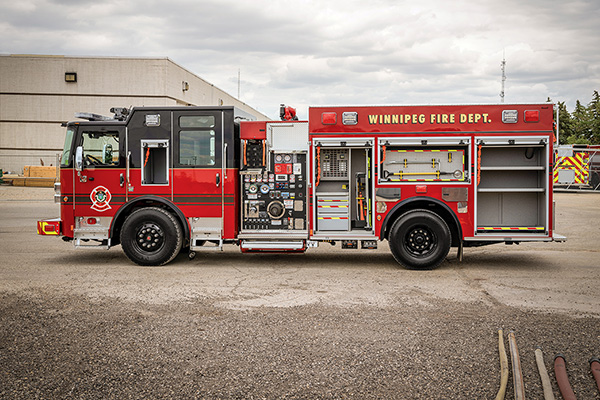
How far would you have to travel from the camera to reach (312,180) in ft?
31.5

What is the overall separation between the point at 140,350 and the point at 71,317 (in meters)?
1.56

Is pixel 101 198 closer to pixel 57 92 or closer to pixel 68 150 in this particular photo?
pixel 68 150

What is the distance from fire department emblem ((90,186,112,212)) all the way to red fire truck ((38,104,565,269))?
0.03 meters

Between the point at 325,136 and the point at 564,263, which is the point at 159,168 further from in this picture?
the point at 564,263

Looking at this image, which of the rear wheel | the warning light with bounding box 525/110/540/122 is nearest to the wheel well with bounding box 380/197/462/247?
the warning light with bounding box 525/110/540/122

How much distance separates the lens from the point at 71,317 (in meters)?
6.34

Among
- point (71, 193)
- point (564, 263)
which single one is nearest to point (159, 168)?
point (71, 193)

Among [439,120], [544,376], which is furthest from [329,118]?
[544,376]

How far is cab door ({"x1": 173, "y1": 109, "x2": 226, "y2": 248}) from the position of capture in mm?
9680

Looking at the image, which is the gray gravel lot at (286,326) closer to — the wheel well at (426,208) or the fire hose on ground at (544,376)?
the fire hose on ground at (544,376)

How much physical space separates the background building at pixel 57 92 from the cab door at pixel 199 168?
31442 millimetres

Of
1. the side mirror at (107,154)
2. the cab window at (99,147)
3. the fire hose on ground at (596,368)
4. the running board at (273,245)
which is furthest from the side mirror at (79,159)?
the fire hose on ground at (596,368)

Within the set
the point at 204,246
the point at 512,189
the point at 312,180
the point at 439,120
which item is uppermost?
the point at 439,120

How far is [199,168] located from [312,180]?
6.54 feet
